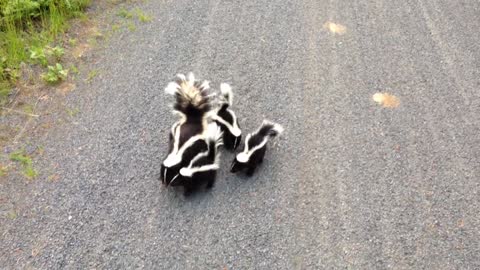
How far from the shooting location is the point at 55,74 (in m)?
4.27

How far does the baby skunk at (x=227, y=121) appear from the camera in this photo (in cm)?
371

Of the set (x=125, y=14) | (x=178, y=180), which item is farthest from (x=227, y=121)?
(x=125, y=14)

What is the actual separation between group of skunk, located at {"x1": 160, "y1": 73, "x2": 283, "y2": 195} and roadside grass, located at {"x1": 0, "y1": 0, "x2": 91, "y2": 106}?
4.93 feet

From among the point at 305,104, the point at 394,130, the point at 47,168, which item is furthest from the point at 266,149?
the point at 47,168

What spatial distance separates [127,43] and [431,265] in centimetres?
346

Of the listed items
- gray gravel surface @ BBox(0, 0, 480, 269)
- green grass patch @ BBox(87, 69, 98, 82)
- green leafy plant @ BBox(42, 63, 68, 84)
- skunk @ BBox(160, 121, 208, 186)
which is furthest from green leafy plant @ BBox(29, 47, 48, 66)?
skunk @ BBox(160, 121, 208, 186)

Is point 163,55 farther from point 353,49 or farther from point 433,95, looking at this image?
point 433,95

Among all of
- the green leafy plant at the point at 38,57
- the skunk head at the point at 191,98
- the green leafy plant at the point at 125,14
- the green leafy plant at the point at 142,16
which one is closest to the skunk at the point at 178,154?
the skunk head at the point at 191,98

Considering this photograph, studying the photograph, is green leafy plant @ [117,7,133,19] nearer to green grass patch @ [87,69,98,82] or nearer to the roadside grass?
the roadside grass

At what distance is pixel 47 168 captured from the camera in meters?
3.57

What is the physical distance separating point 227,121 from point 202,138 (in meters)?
0.38

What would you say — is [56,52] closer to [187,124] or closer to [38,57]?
[38,57]

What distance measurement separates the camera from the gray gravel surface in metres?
3.18

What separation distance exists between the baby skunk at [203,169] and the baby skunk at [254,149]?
0.59 feet
